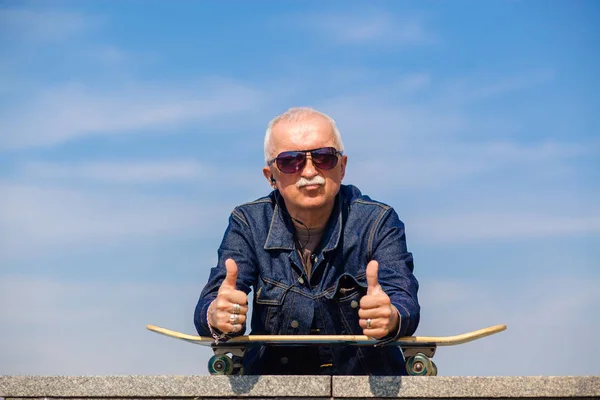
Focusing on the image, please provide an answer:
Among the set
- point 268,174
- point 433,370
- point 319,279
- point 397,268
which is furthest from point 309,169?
point 433,370

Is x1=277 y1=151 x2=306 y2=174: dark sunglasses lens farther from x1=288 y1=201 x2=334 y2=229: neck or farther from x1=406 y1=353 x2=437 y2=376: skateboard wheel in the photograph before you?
x1=406 y1=353 x2=437 y2=376: skateboard wheel

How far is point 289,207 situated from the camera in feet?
22.0

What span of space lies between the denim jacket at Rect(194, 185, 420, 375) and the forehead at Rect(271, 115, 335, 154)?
0.52 meters

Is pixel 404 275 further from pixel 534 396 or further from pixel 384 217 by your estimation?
pixel 534 396

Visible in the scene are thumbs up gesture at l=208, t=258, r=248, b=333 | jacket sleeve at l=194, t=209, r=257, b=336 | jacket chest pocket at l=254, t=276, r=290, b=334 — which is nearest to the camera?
thumbs up gesture at l=208, t=258, r=248, b=333

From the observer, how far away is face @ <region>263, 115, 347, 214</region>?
6.43 m

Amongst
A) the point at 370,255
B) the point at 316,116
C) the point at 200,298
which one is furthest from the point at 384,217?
the point at 200,298

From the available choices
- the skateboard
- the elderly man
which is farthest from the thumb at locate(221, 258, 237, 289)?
the elderly man

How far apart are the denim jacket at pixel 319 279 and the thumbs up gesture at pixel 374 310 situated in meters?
0.78

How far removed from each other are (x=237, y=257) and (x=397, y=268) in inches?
45.7

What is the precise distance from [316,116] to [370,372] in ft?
6.11

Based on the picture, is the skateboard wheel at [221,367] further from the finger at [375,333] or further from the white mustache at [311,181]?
the white mustache at [311,181]

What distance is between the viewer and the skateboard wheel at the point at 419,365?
230 inches

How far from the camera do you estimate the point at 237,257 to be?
21.8 ft
